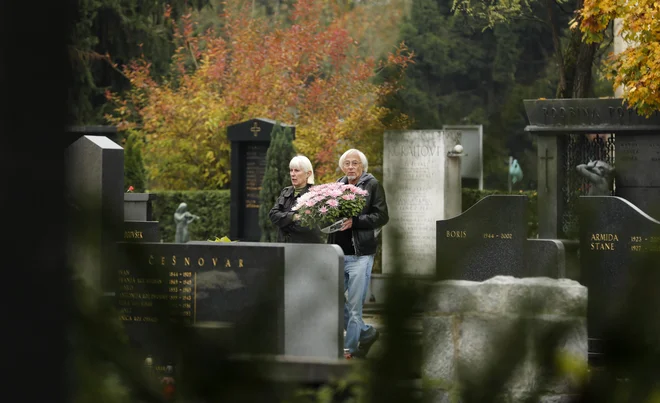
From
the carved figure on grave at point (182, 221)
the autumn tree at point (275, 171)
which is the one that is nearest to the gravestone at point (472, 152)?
the autumn tree at point (275, 171)

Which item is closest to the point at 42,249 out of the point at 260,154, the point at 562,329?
the point at 562,329

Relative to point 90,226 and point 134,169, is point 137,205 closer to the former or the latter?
point 134,169

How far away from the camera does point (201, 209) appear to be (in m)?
22.8

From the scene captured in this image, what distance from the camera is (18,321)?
1.14 m

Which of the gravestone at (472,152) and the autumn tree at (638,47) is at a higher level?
the autumn tree at (638,47)

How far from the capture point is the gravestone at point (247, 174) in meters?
20.6

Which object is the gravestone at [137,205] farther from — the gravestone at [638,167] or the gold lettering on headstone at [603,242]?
the gravestone at [638,167]

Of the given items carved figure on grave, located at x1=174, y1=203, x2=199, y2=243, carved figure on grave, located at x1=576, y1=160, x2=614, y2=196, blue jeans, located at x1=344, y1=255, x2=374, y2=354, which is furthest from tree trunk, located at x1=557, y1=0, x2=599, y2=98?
blue jeans, located at x1=344, y1=255, x2=374, y2=354

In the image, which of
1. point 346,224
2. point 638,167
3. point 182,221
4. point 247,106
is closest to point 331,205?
point 346,224

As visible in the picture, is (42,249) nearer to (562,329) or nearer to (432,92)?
Answer: (562,329)

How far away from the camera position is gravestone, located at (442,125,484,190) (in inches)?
65.6

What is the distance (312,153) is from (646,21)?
9610 mm

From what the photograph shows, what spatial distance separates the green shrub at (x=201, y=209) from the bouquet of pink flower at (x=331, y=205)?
45.2 ft

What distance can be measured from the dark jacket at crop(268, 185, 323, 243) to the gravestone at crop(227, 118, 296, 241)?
1114 centimetres
